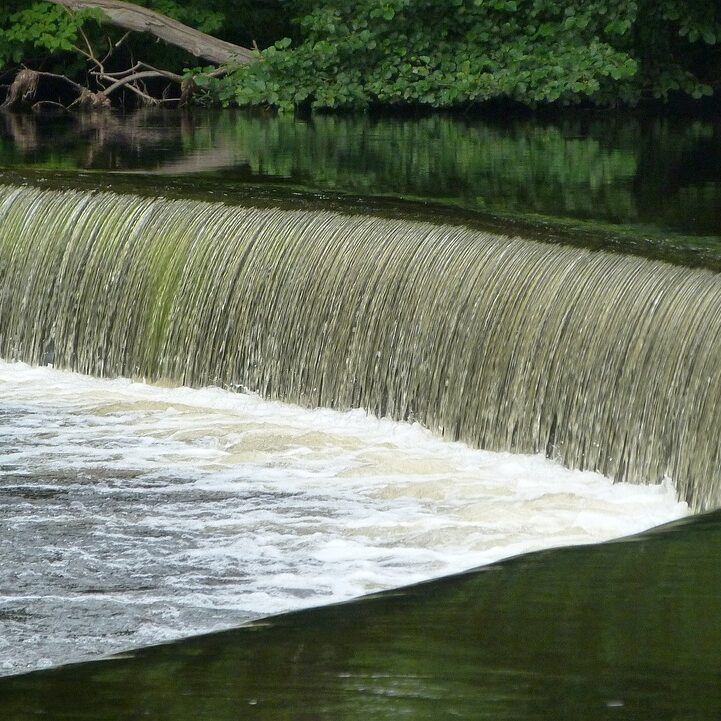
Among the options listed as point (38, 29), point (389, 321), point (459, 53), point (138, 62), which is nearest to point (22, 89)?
point (38, 29)

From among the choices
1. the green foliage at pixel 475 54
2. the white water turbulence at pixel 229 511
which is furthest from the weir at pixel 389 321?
the green foliage at pixel 475 54

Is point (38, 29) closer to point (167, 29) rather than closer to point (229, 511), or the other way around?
point (167, 29)

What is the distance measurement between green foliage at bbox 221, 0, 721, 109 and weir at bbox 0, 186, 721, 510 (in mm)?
6630

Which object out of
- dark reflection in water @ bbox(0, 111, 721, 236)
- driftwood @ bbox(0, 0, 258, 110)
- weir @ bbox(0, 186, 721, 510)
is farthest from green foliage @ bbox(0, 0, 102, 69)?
weir @ bbox(0, 186, 721, 510)

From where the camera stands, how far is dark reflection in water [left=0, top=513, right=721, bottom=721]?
3596 millimetres

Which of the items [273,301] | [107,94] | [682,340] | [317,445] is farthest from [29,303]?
[107,94]

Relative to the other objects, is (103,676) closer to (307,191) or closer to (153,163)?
(307,191)

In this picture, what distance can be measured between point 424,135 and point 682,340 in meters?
7.22

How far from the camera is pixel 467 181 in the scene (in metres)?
10.1

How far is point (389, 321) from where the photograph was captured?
7.47 metres

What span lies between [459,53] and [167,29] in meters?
3.19

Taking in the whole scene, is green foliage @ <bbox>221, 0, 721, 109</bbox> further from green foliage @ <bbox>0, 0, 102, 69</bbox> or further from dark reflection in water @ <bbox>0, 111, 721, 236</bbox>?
green foliage @ <bbox>0, 0, 102, 69</bbox>

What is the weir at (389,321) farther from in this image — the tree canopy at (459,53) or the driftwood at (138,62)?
the driftwood at (138,62)

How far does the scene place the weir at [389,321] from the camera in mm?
6430
